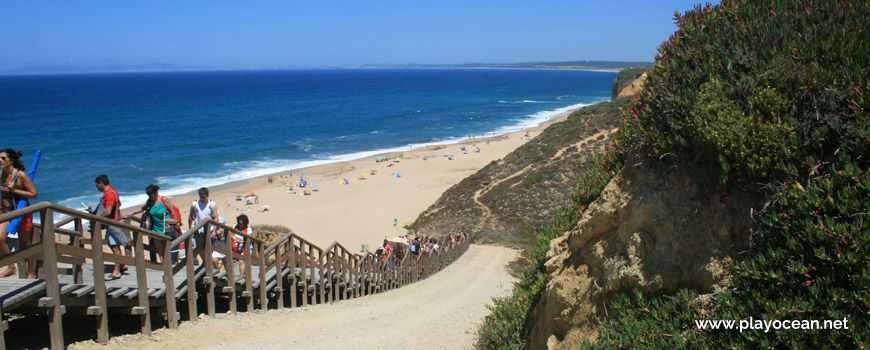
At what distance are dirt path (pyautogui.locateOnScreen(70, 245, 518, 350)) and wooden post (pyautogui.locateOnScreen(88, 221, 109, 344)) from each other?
0.13m

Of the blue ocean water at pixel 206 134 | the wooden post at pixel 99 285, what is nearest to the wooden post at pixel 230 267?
the wooden post at pixel 99 285

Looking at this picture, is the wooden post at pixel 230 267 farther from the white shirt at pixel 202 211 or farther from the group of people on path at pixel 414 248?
the group of people on path at pixel 414 248

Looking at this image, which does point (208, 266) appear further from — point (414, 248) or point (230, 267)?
point (414, 248)

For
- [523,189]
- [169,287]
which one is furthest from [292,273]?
[523,189]

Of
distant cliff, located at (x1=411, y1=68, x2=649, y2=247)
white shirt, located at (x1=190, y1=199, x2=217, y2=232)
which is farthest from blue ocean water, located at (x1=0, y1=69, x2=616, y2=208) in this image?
white shirt, located at (x1=190, y1=199, x2=217, y2=232)

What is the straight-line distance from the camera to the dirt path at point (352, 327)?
18.3ft

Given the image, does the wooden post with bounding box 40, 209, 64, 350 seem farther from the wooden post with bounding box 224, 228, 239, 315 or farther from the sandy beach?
the sandy beach

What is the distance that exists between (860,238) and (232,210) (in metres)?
27.8

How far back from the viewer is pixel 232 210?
27703 mm

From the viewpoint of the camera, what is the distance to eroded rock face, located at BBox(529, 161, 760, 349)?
13.2 ft

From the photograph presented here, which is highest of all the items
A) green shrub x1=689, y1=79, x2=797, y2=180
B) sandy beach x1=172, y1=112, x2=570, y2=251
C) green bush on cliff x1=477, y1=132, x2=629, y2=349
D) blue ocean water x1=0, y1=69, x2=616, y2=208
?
green shrub x1=689, y1=79, x2=797, y2=180

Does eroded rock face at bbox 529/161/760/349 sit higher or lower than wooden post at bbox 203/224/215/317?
higher

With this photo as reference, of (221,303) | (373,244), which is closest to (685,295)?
(221,303)

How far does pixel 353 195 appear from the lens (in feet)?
103
